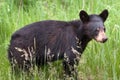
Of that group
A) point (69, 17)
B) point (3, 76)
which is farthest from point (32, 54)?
point (69, 17)

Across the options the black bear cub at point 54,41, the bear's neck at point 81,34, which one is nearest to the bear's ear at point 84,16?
the black bear cub at point 54,41

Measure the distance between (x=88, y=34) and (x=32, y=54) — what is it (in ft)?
2.71

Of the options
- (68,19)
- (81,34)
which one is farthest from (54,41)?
(68,19)

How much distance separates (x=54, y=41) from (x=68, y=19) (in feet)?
4.00

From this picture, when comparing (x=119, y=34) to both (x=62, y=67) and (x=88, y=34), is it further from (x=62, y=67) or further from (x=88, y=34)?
(x=62, y=67)

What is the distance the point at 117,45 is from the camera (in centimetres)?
581

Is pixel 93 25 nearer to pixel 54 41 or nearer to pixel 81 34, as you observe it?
pixel 81 34

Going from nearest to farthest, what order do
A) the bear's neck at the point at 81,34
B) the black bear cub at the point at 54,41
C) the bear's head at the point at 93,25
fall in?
the bear's head at the point at 93,25, the black bear cub at the point at 54,41, the bear's neck at the point at 81,34

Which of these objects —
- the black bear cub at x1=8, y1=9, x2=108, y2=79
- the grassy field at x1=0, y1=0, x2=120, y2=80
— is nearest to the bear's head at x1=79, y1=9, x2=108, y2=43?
the black bear cub at x1=8, y1=9, x2=108, y2=79

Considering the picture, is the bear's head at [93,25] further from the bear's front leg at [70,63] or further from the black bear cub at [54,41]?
the bear's front leg at [70,63]

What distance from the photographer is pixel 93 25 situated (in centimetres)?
533

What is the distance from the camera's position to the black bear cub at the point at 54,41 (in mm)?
5348

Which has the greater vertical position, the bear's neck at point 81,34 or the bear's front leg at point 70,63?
the bear's neck at point 81,34

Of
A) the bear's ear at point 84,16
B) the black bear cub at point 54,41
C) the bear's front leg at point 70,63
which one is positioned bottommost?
the bear's front leg at point 70,63
